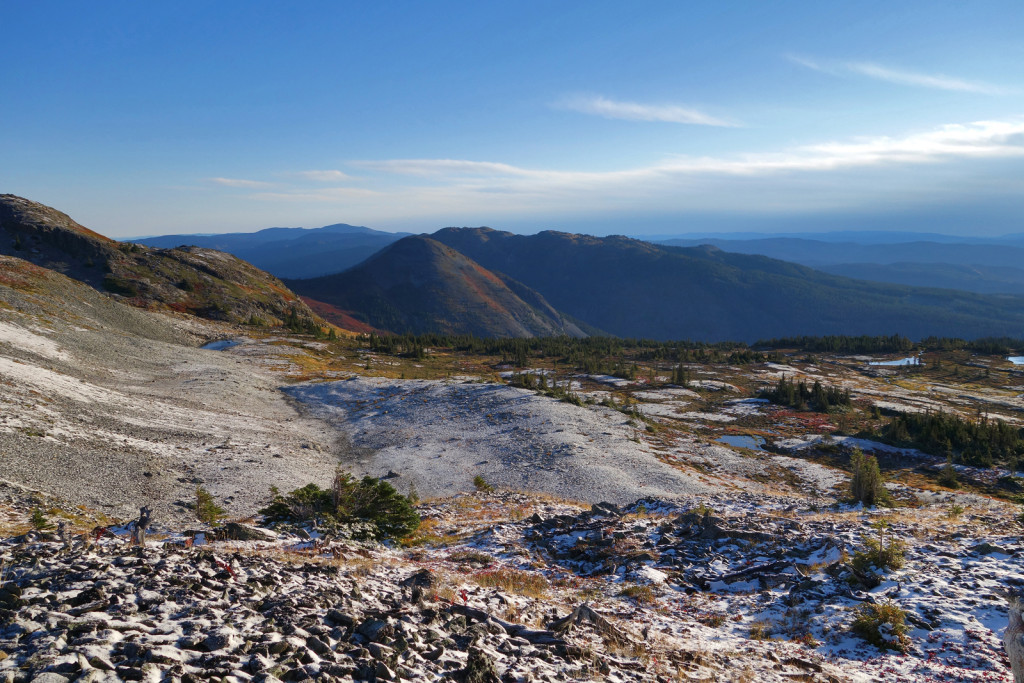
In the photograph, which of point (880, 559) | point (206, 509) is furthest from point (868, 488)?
point (206, 509)

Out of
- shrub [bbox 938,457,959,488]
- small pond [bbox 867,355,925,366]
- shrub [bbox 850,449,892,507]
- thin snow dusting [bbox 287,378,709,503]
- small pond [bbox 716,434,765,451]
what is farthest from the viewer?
small pond [bbox 867,355,925,366]

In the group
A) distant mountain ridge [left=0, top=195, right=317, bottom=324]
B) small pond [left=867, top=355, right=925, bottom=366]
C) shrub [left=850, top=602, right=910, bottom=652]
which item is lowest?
small pond [left=867, top=355, right=925, bottom=366]

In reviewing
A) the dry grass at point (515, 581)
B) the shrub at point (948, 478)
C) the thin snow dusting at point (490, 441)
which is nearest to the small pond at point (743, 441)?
the thin snow dusting at point (490, 441)

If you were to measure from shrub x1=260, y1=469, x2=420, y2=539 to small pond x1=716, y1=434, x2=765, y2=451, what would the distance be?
32.2 m

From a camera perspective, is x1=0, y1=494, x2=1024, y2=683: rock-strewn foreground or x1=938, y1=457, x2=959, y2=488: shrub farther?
x1=938, y1=457, x2=959, y2=488: shrub

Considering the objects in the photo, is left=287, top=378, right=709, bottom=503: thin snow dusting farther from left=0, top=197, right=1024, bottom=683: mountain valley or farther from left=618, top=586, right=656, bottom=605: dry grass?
left=618, top=586, right=656, bottom=605: dry grass

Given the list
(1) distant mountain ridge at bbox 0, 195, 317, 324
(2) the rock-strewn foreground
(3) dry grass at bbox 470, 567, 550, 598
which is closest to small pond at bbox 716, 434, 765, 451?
(2) the rock-strewn foreground

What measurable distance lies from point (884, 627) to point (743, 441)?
117ft

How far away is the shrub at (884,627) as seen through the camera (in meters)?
9.98

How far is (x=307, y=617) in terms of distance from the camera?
27.1ft

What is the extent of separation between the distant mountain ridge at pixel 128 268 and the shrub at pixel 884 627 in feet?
325

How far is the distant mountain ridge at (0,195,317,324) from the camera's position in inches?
3381

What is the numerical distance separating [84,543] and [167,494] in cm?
1323

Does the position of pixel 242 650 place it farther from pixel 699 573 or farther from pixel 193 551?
pixel 699 573
